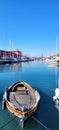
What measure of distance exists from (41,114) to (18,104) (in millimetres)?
2465

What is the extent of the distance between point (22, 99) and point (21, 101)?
53 cm

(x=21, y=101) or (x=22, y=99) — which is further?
(x=22, y=99)

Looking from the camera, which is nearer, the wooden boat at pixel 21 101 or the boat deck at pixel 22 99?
the wooden boat at pixel 21 101

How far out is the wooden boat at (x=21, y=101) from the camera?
42.4 feet

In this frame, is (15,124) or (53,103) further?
(53,103)

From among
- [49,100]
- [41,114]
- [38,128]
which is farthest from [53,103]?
[38,128]

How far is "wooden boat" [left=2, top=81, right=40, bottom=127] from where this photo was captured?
12.9 m

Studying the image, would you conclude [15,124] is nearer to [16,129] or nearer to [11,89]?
[16,129]

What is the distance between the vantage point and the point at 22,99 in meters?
16.5

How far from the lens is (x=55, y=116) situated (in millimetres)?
15727

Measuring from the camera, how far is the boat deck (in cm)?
1516

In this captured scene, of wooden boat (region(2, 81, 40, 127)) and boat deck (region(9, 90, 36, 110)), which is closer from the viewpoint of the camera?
wooden boat (region(2, 81, 40, 127))

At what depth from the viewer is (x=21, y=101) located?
16.0 meters

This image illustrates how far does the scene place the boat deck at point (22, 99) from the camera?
49.8ft
